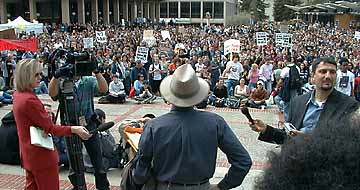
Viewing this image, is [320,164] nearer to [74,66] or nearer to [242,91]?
[74,66]

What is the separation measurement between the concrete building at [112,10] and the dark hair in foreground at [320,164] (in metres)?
48.5

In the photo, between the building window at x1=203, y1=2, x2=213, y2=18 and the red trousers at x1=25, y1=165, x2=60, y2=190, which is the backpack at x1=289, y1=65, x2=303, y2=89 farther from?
the building window at x1=203, y1=2, x2=213, y2=18

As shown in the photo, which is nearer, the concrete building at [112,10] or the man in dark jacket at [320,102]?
the man in dark jacket at [320,102]

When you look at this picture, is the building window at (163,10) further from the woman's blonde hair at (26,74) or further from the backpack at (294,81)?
the woman's blonde hair at (26,74)

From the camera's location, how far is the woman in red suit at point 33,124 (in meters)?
3.95

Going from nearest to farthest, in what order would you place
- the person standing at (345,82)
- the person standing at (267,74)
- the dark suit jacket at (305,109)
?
the dark suit jacket at (305,109)
the person standing at (345,82)
the person standing at (267,74)

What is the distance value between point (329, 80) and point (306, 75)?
1058 cm

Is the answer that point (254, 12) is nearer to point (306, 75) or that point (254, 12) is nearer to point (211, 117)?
point (306, 75)

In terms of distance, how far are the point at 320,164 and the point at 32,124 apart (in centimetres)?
301

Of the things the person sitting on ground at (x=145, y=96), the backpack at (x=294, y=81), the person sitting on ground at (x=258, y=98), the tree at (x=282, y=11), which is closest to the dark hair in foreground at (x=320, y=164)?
the backpack at (x=294, y=81)

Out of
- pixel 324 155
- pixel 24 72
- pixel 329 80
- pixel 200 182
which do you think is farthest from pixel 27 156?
pixel 324 155

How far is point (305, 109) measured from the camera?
12.5 feet

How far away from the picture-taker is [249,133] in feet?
33.5

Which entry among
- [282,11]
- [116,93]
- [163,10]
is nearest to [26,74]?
[116,93]
